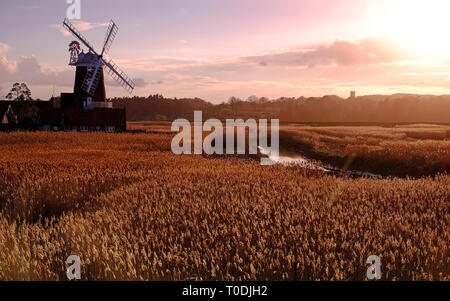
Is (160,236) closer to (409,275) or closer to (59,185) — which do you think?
(409,275)

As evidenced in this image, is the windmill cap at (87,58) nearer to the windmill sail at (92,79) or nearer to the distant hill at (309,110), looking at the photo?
the windmill sail at (92,79)

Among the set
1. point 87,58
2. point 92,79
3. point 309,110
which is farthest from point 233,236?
point 309,110

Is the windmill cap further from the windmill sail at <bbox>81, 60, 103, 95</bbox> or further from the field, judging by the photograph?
the field

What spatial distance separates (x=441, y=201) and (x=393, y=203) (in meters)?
0.74

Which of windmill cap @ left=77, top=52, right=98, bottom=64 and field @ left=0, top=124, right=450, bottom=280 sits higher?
windmill cap @ left=77, top=52, right=98, bottom=64

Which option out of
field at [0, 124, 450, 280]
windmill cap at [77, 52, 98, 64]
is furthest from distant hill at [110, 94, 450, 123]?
field at [0, 124, 450, 280]

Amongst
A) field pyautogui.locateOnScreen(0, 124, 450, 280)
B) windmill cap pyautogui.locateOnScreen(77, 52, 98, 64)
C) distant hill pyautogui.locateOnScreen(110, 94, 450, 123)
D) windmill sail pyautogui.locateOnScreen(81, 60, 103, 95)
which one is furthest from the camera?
distant hill pyautogui.locateOnScreen(110, 94, 450, 123)

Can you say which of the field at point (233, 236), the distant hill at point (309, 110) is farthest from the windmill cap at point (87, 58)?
the distant hill at point (309, 110)

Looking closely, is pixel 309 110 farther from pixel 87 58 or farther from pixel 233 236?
pixel 233 236

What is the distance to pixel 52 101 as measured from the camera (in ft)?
196

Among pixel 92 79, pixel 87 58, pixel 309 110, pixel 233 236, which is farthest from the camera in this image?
pixel 309 110

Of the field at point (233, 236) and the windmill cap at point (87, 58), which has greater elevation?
the windmill cap at point (87, 58)

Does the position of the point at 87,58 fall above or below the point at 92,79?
above
